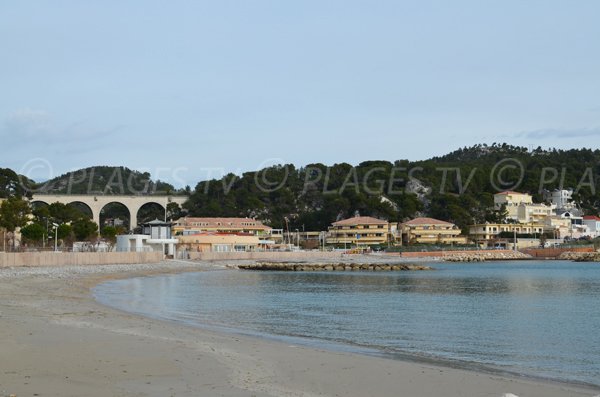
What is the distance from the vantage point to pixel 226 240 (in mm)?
104000

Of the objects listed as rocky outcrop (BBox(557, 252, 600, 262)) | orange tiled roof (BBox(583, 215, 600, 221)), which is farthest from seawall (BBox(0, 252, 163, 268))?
orange tiled roof (BBox(583, 215, 600, 221))

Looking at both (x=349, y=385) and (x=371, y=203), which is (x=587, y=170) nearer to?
(x=371, y=203)

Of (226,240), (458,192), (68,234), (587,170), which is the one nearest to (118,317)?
(68,234)

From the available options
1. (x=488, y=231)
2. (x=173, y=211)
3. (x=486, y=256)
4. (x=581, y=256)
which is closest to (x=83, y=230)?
(x=173, y=211)

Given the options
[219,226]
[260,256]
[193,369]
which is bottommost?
[260,256]

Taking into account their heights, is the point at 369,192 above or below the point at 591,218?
above

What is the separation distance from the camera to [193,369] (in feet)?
41.9

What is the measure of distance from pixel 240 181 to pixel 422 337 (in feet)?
454

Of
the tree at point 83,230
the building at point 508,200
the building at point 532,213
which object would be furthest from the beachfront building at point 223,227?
the building at point 532,213

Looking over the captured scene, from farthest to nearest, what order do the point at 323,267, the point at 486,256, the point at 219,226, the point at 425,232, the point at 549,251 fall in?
the point at 425,232
the point at 549,251
the point at 486,256
the point at 219,226
the point at 323,267

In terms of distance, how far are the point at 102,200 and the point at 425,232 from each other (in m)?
60.4

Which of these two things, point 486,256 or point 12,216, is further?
point 486,256

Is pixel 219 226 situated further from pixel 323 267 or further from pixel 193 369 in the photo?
pixel 193 369

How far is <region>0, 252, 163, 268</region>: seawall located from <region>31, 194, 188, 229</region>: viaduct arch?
193 feet
